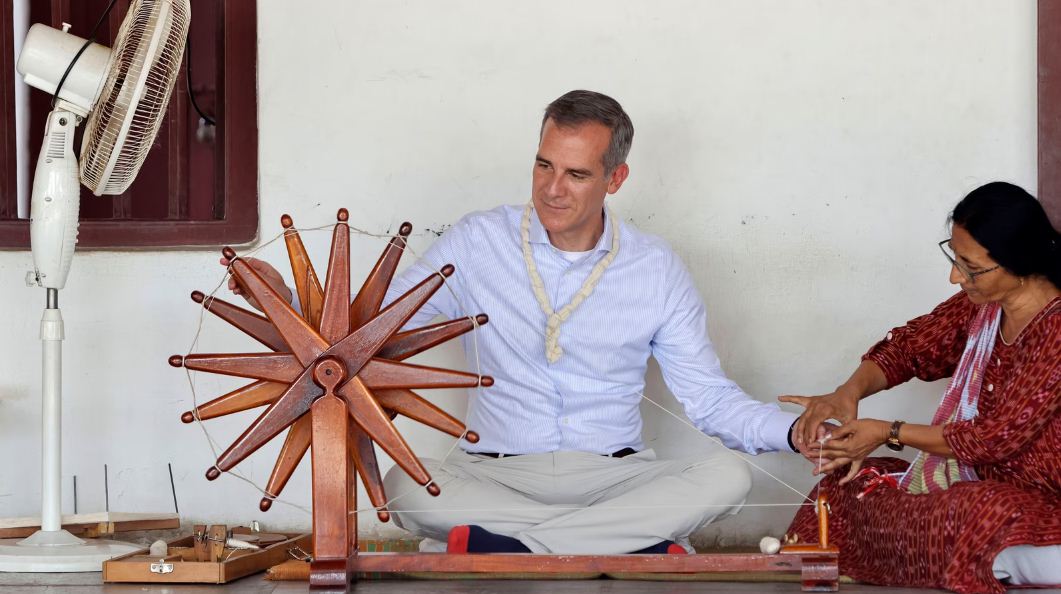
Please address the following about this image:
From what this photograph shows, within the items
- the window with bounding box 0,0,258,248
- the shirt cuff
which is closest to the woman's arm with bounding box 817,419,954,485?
the shirt cuff

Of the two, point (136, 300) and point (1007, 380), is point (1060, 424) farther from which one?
point (136, 300)

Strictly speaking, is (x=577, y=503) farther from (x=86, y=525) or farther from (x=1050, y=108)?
(x=1050, y=108)

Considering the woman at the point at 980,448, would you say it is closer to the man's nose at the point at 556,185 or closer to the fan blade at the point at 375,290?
the man's nose at the point at 556,185

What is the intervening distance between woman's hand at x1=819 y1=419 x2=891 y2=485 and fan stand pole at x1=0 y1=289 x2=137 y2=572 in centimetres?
196

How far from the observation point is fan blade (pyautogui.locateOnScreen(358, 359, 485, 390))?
2900mm

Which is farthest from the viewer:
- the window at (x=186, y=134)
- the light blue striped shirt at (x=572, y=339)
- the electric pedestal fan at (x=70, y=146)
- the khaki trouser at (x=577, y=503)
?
the window at (x=186, y=134)

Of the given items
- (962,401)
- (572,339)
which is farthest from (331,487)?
(962,401)

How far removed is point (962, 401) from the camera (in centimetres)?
329

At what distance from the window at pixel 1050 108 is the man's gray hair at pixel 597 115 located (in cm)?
143

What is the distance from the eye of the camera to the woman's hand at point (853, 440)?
3.18m

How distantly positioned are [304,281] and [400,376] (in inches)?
13.7

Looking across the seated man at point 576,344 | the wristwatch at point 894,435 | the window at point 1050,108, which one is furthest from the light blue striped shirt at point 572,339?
the window at point 1050,108

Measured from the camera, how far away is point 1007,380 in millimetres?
3166

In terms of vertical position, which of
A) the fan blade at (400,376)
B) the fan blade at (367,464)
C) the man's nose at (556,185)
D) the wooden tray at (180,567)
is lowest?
the wooden tray at (180,567)
